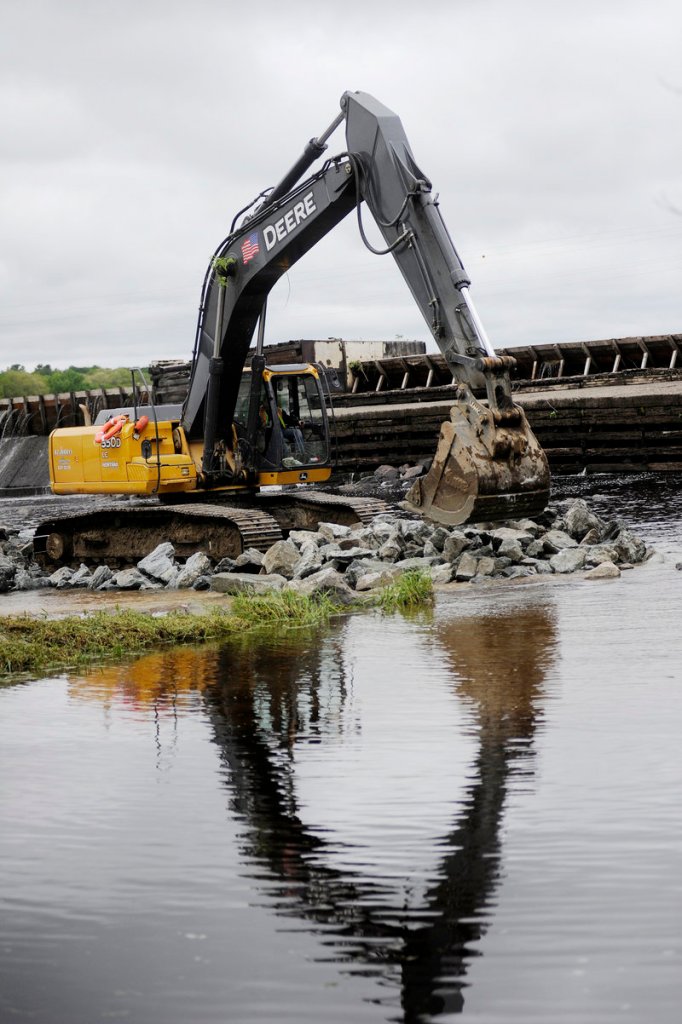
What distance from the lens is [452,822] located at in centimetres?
470

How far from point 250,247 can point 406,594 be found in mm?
6213

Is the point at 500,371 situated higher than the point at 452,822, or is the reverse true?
the point at 500,371

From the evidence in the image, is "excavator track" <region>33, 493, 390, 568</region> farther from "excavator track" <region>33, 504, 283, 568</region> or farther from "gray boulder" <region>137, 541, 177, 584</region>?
"gray boulder" <region>137, 541, 177, 584</region>

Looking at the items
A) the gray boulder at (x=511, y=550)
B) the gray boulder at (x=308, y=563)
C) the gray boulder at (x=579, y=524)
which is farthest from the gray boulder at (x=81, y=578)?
the gray boulder at (x=579, y=524)

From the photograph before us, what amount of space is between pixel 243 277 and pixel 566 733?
11230 millimetres

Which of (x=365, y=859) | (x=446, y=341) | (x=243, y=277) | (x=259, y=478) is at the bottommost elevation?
(x=365, y=859)

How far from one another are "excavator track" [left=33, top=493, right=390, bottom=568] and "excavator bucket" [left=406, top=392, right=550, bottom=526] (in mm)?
2902

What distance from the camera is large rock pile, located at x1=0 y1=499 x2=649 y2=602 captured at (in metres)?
13.2

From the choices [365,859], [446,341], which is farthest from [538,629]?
[365,859]

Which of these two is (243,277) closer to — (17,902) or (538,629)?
(538,629)

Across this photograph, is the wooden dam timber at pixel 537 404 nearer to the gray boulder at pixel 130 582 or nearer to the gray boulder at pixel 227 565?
the gray boulder at pixel 227 565

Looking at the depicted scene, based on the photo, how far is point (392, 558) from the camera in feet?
46.3

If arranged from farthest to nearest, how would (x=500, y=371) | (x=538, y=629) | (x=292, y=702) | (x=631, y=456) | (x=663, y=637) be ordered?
(x=631, y=456), (x=500, y=371), (x=538, y=629), (x=663, y=637), (x=292, y=702)

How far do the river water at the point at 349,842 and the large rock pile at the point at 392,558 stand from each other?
15.5 feet
